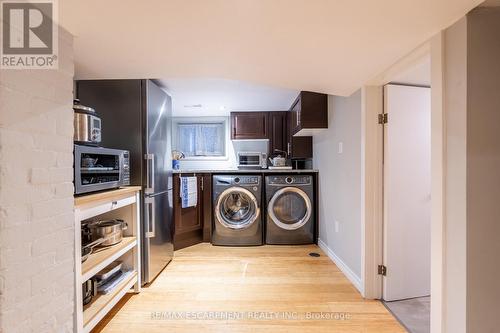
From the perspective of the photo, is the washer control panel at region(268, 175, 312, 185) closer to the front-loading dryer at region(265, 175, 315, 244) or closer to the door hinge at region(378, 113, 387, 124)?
the front-loading dryer at region(265, 175, 315, 244)

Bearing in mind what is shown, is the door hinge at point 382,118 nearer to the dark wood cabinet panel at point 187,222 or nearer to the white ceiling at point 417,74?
the white ceiling at point 417,74

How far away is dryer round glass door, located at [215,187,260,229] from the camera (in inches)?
121

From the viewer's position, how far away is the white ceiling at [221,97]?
2.53m

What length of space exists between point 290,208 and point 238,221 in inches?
29.1

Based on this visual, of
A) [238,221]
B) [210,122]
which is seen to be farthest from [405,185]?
[210,122]

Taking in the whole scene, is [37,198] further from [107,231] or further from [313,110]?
[313,110]

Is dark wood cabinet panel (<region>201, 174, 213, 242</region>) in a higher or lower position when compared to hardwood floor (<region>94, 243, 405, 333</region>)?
higher

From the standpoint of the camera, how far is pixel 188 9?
0.99 metres

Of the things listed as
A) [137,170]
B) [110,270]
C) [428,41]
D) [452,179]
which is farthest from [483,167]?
[110,270]

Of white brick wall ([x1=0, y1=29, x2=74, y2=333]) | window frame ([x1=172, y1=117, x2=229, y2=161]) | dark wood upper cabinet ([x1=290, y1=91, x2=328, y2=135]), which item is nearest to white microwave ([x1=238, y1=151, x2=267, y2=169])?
window frame ([x1=172, y1=117, x2=229, y2=161])

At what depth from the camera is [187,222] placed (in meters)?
3.02

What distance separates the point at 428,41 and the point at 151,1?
137 centimetres

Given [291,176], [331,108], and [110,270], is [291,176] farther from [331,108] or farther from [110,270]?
[110,270]

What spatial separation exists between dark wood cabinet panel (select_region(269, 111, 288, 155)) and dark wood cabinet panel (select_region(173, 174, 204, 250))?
55.8 inches
